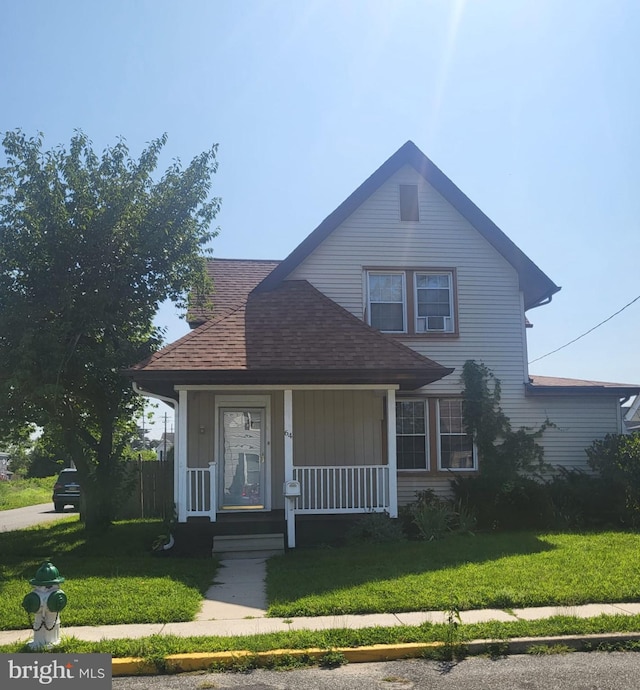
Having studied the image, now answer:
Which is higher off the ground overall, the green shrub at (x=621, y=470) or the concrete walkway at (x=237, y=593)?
the green shrub at (x=621, y=470)

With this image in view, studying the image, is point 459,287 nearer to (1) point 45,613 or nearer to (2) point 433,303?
(2) point 433,303

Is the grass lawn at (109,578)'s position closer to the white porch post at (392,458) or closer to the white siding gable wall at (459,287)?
the white porch post at (392,458)

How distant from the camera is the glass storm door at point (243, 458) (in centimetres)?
1379

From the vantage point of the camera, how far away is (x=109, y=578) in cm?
912

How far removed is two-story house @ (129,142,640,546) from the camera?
1305 cm

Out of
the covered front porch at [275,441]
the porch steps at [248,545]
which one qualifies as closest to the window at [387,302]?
the covered front porch at [275,441]

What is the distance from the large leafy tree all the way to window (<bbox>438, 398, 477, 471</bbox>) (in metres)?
6.40

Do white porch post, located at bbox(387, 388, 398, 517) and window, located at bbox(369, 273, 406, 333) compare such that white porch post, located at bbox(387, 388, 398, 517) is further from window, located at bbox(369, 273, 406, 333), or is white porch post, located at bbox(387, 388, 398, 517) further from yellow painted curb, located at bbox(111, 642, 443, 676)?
yellow painted curb, located at bbox(111, 642, 443, 676)

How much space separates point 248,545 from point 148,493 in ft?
29.1

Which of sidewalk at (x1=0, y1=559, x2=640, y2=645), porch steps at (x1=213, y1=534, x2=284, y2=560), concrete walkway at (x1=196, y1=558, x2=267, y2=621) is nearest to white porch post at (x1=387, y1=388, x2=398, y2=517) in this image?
porch steps at (x1=213, y1=534, x2=284, y2=560)

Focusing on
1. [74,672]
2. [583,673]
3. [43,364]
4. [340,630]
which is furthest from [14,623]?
[43,364]

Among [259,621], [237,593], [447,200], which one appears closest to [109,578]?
[237,593]

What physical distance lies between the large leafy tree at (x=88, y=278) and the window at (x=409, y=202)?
441 centimetres

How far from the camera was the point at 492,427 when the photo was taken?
14.9 metres
